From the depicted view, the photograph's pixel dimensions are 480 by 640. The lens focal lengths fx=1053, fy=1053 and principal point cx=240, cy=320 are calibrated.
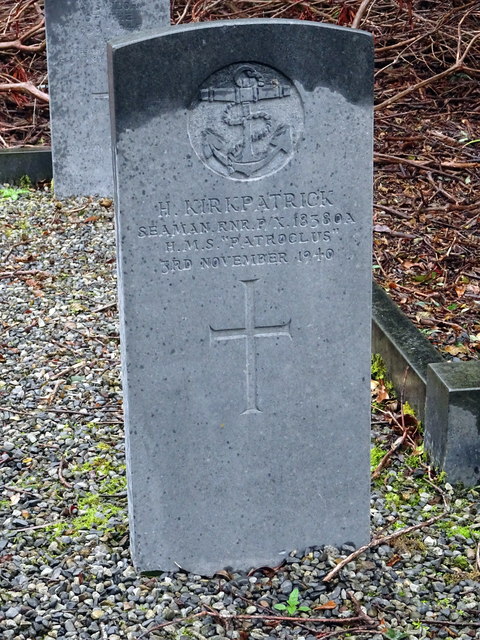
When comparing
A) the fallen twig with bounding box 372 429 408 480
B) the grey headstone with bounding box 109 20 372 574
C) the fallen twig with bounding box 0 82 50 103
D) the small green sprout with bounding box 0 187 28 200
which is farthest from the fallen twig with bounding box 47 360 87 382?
the fallen twig with bounding box 0 82 50 103

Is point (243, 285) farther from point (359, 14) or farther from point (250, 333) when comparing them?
point (359, 14)

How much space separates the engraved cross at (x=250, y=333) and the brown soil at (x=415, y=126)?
6.71 feet

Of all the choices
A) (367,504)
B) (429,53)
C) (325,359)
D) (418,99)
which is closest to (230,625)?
(367,504)

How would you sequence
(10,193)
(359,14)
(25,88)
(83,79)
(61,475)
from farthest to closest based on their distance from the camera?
1. (25,88)
2. (359,14)
3. (10,193)
4. (83,79)
5. (61,475)

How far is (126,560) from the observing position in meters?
3.63

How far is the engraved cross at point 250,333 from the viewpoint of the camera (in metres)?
3.32

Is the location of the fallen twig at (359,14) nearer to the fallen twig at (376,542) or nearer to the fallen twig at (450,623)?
the fallen twig at (376,542)

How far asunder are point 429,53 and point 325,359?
25.5 feet

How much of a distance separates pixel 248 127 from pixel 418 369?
1.76m

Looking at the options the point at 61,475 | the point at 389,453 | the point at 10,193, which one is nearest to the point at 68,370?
the point at 61,475

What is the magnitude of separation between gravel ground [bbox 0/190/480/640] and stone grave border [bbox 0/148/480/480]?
21cm

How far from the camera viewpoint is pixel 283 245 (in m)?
3.29

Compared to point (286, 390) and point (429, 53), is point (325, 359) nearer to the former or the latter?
point (286, 390)

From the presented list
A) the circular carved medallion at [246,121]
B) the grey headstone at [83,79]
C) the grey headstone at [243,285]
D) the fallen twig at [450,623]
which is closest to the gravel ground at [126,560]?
the fallen twig at [450,623]
